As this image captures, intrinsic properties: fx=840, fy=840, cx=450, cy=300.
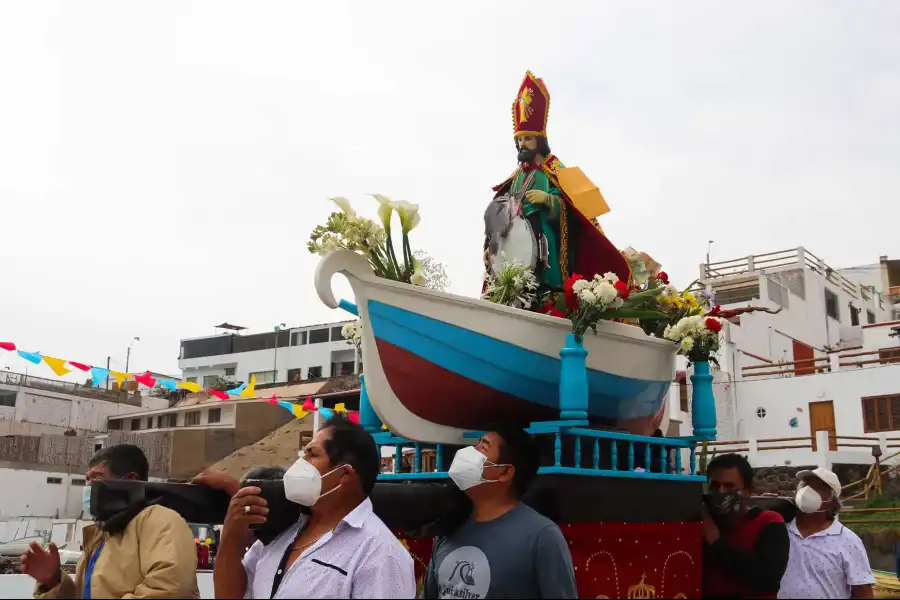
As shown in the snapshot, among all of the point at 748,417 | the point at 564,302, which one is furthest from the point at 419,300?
the point at 748,417

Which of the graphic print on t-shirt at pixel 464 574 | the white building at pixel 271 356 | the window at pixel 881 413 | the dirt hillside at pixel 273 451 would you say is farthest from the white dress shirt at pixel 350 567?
the white building at pixel 271 356

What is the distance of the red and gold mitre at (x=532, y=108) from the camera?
18.0 ft

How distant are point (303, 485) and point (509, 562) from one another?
2.55 ft

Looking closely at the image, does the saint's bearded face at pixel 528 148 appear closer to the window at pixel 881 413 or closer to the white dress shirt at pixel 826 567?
the white dress shirt at pixel 826 567

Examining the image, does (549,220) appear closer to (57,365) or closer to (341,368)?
(57,365)

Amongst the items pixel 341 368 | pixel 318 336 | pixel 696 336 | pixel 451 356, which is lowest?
pixel 451 356

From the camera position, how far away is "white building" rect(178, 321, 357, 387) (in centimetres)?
3778

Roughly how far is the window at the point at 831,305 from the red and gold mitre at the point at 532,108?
1063 inches

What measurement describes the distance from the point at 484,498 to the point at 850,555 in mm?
2203

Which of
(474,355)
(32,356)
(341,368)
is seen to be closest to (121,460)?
(474,355)

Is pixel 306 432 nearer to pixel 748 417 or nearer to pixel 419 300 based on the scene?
pixel 748 417

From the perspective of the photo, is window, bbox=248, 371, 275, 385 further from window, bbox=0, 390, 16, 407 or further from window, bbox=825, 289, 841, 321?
window, bbox=825, 289, 841, 321

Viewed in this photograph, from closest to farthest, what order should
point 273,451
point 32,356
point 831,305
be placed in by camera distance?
point 32,356, point 831,305, point 273,451

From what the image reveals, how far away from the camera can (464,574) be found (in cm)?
307
